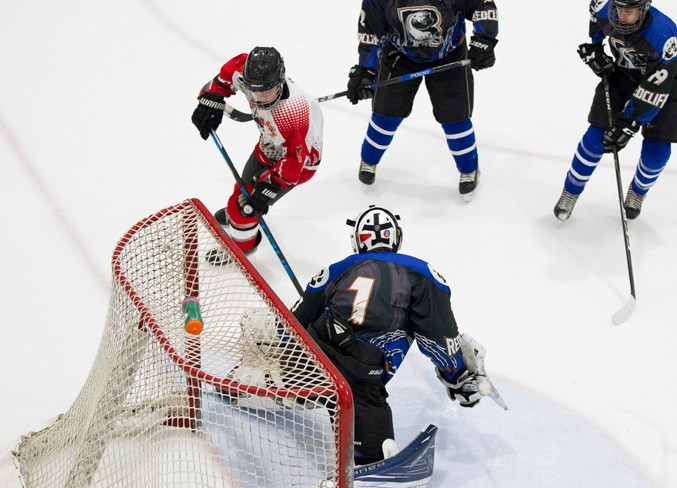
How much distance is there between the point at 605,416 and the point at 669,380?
32cm

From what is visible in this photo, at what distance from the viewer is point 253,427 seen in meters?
2.34

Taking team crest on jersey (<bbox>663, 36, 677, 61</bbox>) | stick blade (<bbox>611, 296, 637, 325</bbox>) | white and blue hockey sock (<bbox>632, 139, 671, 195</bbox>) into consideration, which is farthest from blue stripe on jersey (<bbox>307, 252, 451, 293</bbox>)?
white and blue hockey sock (<bbox>632, 139, 671, 195</bbox>)

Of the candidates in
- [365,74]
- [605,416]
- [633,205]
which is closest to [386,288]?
[605,416]

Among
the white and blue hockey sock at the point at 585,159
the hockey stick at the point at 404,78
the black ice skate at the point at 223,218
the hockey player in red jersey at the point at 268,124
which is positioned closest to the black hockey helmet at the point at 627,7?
the white and blue hockey sock at the point at 585,159

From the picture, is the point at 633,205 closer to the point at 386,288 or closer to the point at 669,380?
the point at 669,380

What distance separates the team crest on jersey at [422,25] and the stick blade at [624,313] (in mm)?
1258

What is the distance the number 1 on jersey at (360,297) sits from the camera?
264 centimetres

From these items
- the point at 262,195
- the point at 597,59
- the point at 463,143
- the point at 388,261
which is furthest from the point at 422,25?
the point at 388,261

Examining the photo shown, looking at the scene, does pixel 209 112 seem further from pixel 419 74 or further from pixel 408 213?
pixel 408 213

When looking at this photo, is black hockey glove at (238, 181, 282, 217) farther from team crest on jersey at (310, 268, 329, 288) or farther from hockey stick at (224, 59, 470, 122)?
team crest on jersey at (310, 268, 329, 288)

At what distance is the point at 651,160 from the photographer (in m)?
3.73

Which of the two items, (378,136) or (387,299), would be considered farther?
(378,136)

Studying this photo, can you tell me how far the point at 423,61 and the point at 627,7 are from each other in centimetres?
88

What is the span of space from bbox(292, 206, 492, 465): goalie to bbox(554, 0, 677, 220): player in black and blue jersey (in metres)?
1.26
